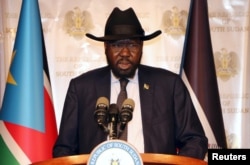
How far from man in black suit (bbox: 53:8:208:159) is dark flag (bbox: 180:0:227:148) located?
0.92 ft

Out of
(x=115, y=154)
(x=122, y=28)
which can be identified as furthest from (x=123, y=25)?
(x=115, y=154)

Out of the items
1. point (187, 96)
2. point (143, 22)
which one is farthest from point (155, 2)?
point (187, 96)

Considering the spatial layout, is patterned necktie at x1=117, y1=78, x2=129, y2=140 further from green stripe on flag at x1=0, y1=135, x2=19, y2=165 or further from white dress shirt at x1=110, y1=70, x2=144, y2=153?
green stripe on flag at x1=0, y1=135, x2=19, y2=165

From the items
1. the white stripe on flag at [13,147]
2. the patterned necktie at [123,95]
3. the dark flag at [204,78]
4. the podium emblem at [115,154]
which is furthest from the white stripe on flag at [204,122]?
the podium emblem at [115,154]

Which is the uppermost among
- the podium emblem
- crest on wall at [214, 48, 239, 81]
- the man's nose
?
the man's nose

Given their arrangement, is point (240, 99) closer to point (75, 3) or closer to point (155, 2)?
point (155, 2)

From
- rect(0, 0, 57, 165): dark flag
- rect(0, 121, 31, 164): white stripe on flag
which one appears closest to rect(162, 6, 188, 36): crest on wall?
rect(0, 0, 57, 165): dark flag

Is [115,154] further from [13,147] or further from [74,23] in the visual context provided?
[74,23]

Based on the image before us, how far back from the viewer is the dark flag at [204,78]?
315cm

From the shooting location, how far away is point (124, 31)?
2807 millimetres

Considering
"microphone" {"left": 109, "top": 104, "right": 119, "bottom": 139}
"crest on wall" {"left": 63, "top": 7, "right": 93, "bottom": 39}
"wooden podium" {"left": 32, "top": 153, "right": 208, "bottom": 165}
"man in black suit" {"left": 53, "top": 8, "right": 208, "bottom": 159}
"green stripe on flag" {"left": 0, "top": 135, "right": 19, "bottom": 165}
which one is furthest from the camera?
"crest on wall" {"left": 63, "top": 7, "right": 93, "bottom": 39}

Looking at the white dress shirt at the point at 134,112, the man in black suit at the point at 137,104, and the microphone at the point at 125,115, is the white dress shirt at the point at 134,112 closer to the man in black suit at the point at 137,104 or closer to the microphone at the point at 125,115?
the man in black suit at the point at 137,104

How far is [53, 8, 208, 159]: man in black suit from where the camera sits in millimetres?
2783

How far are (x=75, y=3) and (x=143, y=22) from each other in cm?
54
